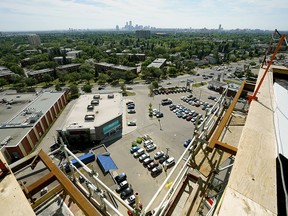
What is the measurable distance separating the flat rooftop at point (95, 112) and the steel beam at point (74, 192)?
1957 cm

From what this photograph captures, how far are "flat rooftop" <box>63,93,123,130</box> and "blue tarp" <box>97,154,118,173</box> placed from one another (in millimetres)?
4900

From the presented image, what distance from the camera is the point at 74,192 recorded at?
237 centimetres

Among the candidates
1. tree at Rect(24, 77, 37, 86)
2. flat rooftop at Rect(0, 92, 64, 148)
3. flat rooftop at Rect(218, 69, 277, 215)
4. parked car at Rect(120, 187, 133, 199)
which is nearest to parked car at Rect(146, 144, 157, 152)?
parked car at Rect(120, 187, 133, 199)

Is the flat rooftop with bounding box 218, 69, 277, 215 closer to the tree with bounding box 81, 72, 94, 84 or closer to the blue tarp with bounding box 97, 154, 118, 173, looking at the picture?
the blue tarp with bounding box 97, 154, 118, 173

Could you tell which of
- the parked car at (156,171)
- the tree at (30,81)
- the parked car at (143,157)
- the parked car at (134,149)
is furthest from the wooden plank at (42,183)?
the tree at (30,81)

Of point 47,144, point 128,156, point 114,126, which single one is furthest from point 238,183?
point 47,144

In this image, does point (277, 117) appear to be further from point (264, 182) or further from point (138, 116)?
point (138, 116)

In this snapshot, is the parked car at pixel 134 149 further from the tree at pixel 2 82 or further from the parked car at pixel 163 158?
the tree at pixel 2 82

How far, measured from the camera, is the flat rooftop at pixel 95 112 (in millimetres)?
22469

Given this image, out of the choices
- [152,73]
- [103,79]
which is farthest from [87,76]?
[152,73]

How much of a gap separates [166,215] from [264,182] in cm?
341

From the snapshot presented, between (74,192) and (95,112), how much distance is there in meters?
23.7

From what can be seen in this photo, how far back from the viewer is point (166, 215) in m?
4.36

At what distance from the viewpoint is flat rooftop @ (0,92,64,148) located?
2047cm
